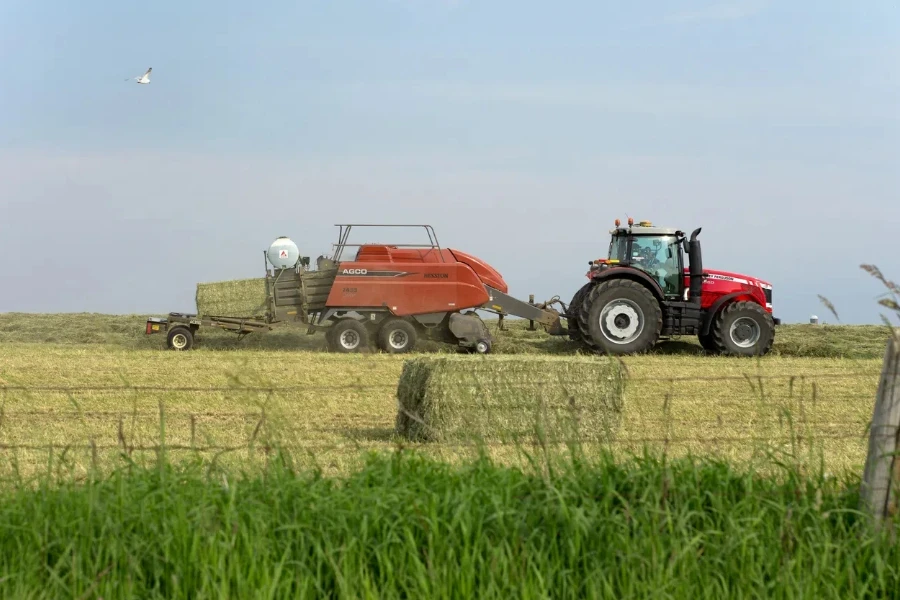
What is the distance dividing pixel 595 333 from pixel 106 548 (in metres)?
13.3

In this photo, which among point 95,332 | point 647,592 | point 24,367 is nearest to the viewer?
point 647,592

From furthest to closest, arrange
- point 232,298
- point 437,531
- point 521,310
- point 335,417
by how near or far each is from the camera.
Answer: point 521,310
point 232,298
point 335,417
point 437,531

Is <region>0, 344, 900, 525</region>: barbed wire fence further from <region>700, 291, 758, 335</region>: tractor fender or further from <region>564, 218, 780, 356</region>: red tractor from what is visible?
<region>700, 291, 758, 335</region>: tractor fender

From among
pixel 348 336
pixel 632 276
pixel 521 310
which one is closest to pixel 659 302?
pixel 632 276

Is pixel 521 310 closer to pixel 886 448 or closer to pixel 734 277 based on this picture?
pixel 734 277

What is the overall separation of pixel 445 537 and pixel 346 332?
13.4 meters

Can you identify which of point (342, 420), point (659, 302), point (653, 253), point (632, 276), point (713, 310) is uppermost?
point (653, 253)

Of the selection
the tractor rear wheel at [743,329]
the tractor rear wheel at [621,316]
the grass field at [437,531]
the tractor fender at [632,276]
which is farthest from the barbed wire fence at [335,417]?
the tractor rear wheel at [743,329]

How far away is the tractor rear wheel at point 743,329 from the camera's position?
17.0 metres

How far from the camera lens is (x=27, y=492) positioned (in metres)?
4.04

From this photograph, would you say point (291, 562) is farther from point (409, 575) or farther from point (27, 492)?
point (27, 492)

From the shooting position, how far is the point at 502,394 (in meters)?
7.74

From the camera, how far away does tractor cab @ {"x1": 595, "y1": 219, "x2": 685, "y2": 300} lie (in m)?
16.5

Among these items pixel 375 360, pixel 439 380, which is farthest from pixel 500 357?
pixel 375 360
